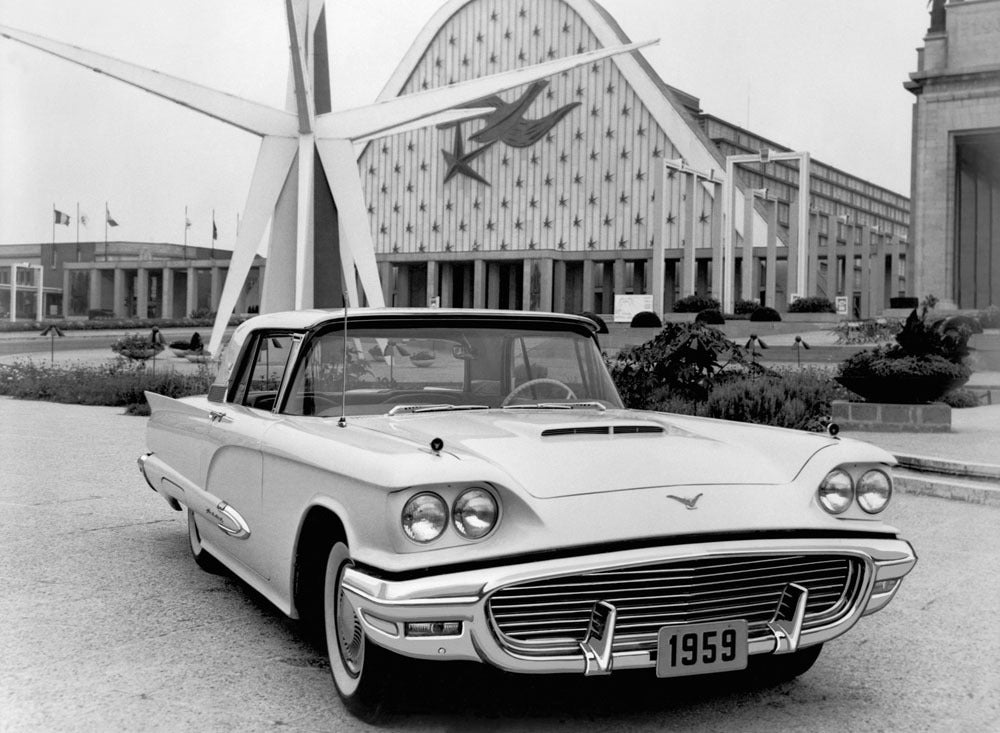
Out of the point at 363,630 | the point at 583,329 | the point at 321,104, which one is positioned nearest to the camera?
the point at 363,630

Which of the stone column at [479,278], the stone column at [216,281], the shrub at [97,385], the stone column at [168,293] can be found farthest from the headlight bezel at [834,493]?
the stone column at [168,293]

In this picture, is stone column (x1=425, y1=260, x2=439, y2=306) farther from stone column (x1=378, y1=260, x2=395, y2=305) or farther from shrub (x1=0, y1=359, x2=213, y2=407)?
shrub (x1=0, y1=359, x2=213, y2=407)

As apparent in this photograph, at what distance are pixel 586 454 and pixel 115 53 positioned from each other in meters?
30.6

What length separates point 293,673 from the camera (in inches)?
163

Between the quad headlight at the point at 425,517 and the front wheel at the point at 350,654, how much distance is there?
1.11 feet

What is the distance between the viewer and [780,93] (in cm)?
822

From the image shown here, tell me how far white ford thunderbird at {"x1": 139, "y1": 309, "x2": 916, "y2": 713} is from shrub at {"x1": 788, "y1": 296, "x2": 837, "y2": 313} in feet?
150

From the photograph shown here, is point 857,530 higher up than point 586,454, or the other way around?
point 586,454

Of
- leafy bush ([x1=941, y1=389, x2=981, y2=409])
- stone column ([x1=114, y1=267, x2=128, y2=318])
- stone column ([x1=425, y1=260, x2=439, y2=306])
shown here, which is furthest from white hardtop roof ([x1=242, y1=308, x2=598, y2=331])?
stone column ([x1=114, y1=267, x2=128, y2=318])

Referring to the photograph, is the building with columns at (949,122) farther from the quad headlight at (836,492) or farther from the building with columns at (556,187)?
the quad headlight at (836,492)

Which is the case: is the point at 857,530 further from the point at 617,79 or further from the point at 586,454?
the point at 617,79

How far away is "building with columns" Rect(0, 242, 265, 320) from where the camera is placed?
89875 millimetres

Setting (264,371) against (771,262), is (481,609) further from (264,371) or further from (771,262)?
(771,262)

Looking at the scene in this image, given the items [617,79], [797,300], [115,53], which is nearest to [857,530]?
[115,53]
